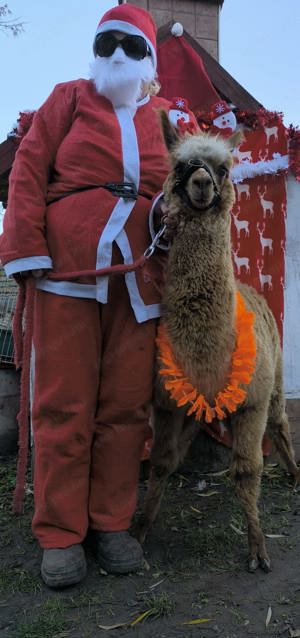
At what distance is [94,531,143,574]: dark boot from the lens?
2.54 m

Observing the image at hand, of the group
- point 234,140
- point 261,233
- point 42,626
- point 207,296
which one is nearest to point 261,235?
point 261,233

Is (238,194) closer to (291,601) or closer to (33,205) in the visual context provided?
(33,205)

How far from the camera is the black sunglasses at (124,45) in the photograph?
2.71m

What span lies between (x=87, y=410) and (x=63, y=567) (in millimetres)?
670

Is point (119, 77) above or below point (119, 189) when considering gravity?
above

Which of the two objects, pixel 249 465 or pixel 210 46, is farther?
pixel 210 46

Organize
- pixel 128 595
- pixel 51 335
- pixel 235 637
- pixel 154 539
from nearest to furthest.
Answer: pixel 235 637 → pixel 128 595 → pixel 51 335 → pixel 154 539

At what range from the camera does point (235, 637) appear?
6.88ft

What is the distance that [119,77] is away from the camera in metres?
2.62

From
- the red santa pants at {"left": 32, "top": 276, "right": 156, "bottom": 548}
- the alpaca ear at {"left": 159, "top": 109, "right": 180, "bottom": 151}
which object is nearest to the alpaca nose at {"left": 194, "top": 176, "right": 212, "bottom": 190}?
the alpaca ear at {"left": 159, "top": 109, "right": 180, "bottom": 151}

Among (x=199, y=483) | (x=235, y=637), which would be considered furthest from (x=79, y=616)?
(x=199, y=483)

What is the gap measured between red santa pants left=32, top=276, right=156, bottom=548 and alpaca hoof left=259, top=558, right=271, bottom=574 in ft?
2.13

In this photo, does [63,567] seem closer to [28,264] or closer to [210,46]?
[28,264]

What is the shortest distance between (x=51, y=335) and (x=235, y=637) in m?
1.42
